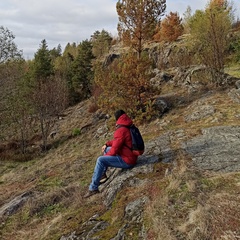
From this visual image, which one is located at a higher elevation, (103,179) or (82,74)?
(82,74)

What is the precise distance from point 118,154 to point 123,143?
0.28 metres

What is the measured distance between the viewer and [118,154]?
20.3 feet

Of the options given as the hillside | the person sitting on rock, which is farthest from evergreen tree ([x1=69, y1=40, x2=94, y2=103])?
the person sitting on rock

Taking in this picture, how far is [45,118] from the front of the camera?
70.5 feet

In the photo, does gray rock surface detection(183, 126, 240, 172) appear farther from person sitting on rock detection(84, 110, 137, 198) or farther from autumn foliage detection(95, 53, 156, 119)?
autumn foliage detection(95, 53, 156, 119)

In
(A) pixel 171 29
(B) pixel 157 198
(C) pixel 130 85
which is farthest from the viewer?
(A) pixel 171 29

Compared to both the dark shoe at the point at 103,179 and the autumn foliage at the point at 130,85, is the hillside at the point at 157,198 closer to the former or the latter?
the dark shoe at the point at 103,179

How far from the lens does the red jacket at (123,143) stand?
6.03 m

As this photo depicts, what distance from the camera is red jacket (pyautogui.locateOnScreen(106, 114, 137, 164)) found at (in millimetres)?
6027

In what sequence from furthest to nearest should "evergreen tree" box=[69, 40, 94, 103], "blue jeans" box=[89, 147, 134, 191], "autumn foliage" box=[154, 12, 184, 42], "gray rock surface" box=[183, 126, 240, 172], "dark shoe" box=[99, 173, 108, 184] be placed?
"autumn foliage" box=[154, 12, 184, 42] → "evergreen tree" box=[69, 40, 94, 103] → "dark shoe" box=[99, 173, 108, 184] → "blue jeans" box=[89, 147, 134, 191] → "gray rock surface" box=[183, 126, 240, 172]

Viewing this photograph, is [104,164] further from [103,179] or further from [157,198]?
[157,198]

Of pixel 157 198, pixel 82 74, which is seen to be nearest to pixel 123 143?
pixel 157 198

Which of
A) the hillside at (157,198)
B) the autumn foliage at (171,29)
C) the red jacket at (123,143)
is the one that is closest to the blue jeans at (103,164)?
the red jacket at (123,143)

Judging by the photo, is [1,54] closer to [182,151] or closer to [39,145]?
[39,145]
